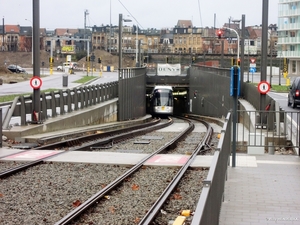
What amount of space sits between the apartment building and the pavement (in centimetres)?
9577

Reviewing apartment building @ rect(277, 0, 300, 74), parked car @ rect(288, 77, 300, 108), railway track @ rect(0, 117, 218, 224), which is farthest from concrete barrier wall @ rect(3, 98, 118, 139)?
apartment building @ rect(277, 0, 300, 74)

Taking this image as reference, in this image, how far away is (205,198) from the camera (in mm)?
5246

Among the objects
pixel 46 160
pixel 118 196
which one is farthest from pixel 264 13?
pixel 118 196

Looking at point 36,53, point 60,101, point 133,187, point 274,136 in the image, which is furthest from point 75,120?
point 133,187

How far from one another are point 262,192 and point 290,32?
107699 mm

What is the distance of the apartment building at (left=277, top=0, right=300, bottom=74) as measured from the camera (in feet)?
362

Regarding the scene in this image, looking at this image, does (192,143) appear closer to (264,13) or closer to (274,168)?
(264,13)

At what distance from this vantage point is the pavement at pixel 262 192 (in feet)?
30.7

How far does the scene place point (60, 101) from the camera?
2766cm

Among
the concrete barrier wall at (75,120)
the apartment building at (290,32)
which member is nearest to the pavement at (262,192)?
the concrete barrier wall at (75,120)

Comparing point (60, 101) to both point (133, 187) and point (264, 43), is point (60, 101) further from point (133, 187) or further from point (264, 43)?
point (133, 187)

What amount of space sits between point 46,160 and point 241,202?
6.64 metres

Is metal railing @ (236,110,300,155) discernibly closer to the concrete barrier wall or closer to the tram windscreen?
the concrete barrier wall

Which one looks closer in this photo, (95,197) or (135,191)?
(95,197)
